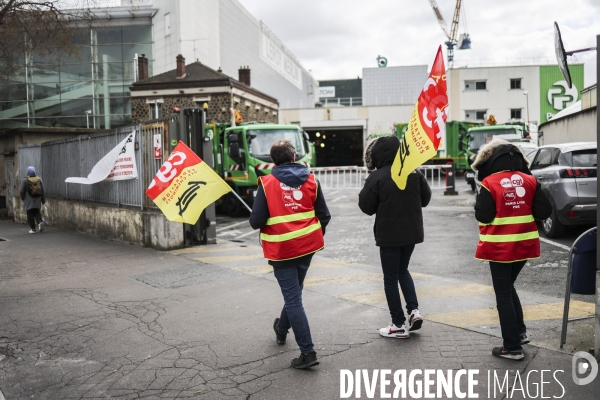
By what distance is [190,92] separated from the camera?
40.4 m

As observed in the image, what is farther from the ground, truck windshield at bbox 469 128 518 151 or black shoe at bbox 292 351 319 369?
Result: truck windshield at bbox 469 128 518 151

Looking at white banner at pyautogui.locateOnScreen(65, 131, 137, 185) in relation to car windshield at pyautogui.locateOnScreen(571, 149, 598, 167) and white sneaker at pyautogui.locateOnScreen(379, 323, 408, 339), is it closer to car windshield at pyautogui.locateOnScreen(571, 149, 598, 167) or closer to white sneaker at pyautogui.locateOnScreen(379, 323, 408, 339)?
white sneaker at pyautogui.locateOnScreen(379, 323, 408, 339)

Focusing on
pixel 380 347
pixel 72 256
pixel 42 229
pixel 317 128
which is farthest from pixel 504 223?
pixel 317 128

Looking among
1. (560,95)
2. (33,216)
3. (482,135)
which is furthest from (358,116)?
(33,216)

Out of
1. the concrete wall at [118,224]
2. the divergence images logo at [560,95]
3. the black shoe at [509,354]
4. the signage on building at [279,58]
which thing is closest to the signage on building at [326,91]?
the signage on building at [279,58]

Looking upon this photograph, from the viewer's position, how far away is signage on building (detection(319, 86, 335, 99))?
311 feet

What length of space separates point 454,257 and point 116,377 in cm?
655

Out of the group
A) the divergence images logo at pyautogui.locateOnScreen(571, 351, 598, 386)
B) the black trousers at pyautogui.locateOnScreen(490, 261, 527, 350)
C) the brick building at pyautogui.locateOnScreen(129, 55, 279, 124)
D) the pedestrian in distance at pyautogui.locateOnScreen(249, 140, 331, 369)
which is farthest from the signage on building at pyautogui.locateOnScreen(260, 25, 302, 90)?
the divergence images logo at pyautogui.locateOnScreen(571, 351, 598, 386)

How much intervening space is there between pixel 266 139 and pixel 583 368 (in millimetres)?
14670

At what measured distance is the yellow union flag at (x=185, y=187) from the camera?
25.3 ft

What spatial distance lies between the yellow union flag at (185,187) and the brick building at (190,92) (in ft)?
98.7

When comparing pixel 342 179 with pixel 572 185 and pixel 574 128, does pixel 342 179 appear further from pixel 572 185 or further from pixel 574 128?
pixel 572 185

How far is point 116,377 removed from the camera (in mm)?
4770

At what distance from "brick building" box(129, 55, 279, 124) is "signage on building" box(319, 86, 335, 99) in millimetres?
51877
